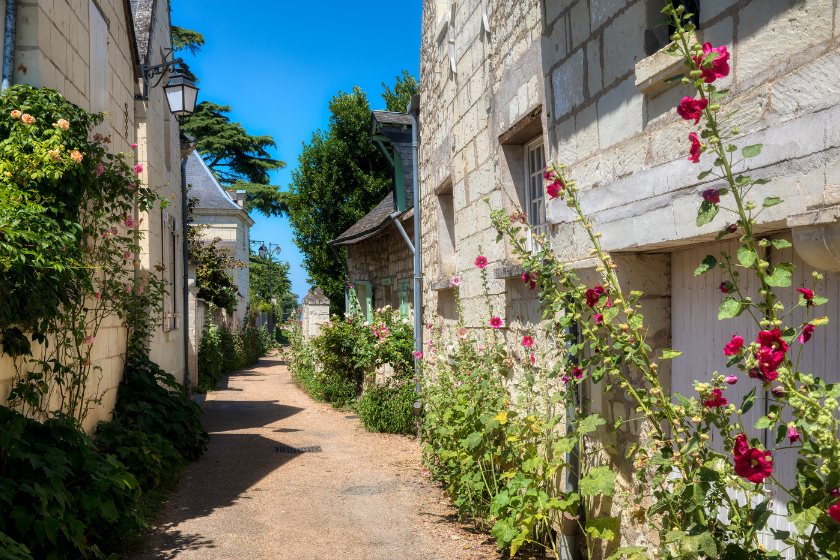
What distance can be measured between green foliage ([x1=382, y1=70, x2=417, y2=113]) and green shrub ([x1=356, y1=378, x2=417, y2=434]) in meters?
13.1

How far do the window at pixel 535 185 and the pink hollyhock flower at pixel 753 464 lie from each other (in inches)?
119

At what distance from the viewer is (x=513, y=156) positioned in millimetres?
4887

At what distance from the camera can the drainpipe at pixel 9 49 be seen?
12.7ft

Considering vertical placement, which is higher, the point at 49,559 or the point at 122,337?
the point at 122,337

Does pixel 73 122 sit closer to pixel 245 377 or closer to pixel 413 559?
pixel 413 559

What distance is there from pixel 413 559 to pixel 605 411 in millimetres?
1669

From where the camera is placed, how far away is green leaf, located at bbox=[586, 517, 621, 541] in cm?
322

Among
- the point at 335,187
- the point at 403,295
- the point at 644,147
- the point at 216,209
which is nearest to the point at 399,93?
the point at 335,187

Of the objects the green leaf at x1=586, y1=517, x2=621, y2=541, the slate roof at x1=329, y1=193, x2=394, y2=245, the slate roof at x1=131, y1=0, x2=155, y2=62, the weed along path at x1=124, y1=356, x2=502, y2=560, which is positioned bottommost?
the weed along path at x1=124, y1=356, x2=502, y2=560

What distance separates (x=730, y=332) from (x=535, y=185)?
2.43m

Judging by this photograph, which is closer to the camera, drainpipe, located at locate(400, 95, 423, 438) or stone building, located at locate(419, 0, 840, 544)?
stone building, located at locate(419, 0, 840, 544)

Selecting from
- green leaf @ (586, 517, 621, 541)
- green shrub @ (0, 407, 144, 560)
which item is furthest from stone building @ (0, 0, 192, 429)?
green leaf @ (586, 517, 621, 541)

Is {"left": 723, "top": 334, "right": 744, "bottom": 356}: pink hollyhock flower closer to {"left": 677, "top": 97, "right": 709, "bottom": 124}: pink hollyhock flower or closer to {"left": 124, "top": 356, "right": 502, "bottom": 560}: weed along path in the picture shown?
{"left": 677, "top": 97, "right": 709, "bottom": 124}: pink hollyhock flower

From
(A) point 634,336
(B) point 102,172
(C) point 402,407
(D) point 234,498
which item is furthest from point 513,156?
(C) point 402,407
